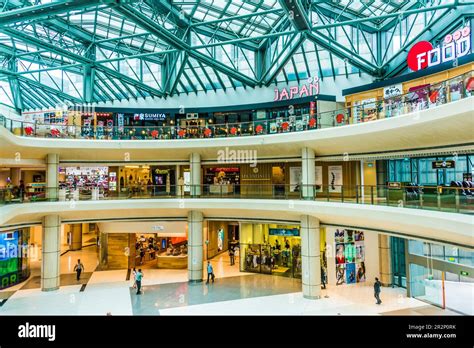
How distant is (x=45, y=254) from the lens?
19328mm

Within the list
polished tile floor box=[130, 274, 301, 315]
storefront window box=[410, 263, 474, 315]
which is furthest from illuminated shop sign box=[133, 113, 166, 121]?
storefront window box=[410, 263, 474, 315]

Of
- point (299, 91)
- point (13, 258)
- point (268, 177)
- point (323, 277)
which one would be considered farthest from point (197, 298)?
point (299, 91)

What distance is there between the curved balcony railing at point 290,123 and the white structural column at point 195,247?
5060 mm

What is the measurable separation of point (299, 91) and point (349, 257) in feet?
46.1

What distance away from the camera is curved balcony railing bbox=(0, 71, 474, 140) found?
436 inches

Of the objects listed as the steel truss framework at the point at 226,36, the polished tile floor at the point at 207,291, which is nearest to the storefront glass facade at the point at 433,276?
the polished tile floor at the point at 207,291

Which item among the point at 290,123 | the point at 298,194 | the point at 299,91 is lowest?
the point at 298,194

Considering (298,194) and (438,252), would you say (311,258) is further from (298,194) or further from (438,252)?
(438,252)

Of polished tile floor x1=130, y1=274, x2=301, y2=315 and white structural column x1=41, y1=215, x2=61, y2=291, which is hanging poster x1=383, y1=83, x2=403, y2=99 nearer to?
polished tile floor x1=130, y1=274, x2=301, y2=315

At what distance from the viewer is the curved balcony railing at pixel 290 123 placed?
11.1 metres

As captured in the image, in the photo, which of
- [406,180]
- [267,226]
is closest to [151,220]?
[267,226]

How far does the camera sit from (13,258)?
20.5 meters
